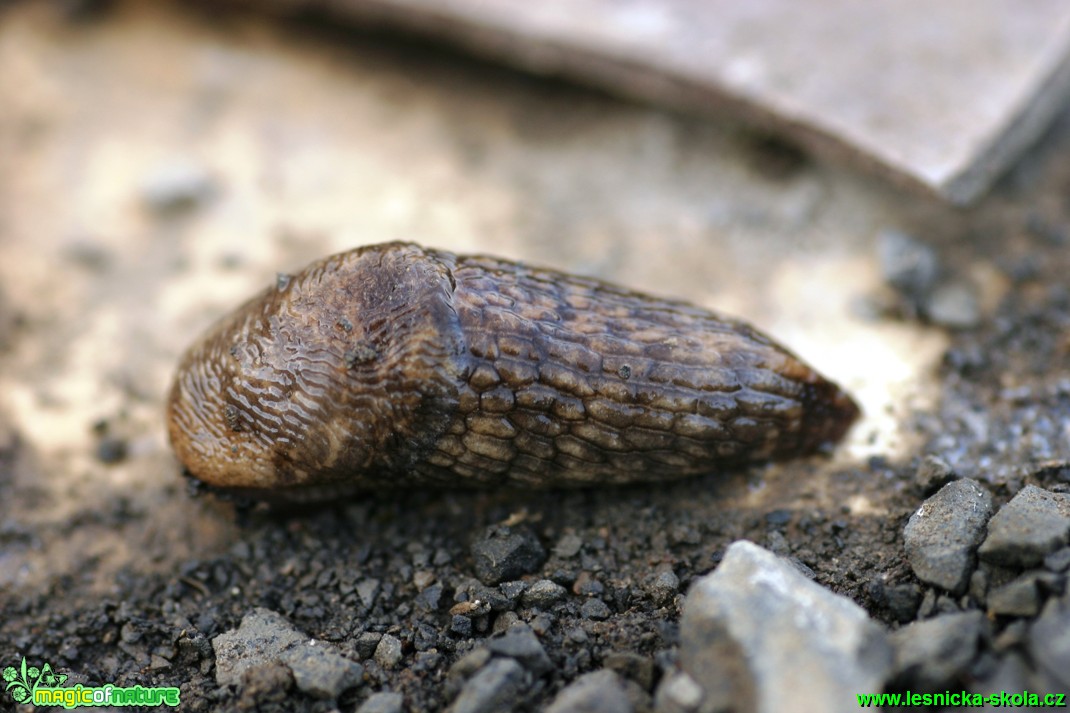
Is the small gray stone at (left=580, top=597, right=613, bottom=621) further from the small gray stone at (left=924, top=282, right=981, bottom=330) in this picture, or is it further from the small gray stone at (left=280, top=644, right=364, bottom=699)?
the small gray stone at (left=924, top=282, right=981, bottom=330)

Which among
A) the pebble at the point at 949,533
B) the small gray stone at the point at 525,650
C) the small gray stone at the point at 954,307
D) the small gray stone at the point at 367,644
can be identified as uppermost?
the small gray stone at the point at 954,307

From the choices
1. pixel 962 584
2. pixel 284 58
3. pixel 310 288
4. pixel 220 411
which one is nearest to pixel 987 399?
pixel 962 584

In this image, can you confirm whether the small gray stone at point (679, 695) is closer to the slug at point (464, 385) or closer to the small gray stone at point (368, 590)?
the slug at point (464, 385)

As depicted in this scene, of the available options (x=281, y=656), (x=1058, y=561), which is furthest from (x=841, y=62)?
(x=281, y=656)

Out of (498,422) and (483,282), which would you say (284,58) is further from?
(498,422)

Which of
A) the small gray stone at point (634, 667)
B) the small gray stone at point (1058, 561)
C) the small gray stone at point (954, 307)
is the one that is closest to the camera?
the small gray stone at point (1058, 561)

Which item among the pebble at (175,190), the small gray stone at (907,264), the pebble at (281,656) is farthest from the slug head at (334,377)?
the small gray stone at (907,264)

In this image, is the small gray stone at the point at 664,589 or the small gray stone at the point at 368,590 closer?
the small gray stone at the point at 664,589
